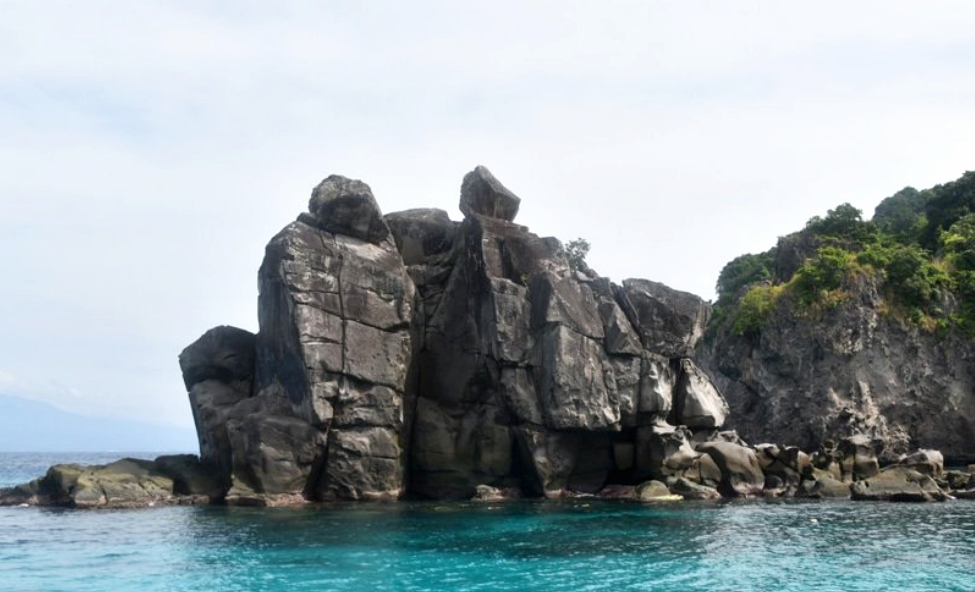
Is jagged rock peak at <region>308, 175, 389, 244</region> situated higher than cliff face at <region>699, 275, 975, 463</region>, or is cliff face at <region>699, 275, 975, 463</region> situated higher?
jagged rock peak at <region>308, 175, 389, 244</region>

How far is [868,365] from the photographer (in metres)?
77.9

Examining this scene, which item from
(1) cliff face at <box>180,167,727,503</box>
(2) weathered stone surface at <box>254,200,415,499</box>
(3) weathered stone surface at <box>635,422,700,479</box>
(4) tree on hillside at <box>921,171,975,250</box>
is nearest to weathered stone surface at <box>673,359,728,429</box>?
(1) cliff face at <box>180,167,727,503</box>

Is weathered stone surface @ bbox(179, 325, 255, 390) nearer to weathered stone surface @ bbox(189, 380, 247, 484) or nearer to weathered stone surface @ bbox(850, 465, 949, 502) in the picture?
weathered stone surface @ bbox(189, 380, 247, 484)

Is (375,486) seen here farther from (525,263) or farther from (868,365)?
(868,365)

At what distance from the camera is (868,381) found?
77.6 m

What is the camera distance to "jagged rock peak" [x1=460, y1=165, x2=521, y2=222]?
196ft

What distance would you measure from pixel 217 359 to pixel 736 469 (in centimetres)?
3176

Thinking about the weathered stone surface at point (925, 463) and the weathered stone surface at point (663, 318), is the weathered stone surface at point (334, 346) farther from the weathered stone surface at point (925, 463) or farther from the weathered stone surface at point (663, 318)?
the weathered stone surface at point (925, 463)

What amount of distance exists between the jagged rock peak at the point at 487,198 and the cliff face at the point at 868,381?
34276mm

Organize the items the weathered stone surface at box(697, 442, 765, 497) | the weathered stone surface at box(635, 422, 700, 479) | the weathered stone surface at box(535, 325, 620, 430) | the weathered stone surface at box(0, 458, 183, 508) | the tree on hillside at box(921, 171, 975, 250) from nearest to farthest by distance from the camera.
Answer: the weathered stone surface at box(0, 458, 183, 508), the weathered stone surface at box(535, 325, 620, 430), the weathered stone surface at box(635, 422, 700, 479), the weathered stone surface at box(697, 442, 765, 497), the tree on hillside at box(921, 171, 975, 250)

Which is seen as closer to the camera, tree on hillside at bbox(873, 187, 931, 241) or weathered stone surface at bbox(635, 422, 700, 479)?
weathered stone surface at bbox(635, 422, 700, 479)

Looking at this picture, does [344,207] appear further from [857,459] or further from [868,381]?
[868,381]

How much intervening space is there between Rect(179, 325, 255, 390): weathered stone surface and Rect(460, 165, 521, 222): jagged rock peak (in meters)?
16.7

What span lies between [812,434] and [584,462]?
100ft
